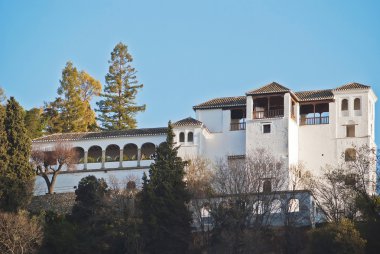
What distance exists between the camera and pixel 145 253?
58.7m

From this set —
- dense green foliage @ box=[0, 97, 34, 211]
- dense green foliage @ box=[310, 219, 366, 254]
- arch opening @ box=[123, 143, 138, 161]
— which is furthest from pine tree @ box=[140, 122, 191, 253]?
arch opening @ box=[123, 143, 138, 161]

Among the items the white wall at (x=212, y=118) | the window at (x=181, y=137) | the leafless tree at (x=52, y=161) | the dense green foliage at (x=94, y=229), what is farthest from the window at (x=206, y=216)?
the leafless tree at (x=52, y=161)

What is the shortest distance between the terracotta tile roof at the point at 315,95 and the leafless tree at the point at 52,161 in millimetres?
16271

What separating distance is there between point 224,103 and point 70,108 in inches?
655

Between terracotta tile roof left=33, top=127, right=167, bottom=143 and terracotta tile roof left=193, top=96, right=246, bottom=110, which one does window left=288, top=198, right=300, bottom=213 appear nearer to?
terracotta tile roof left=193, top=96, right=246, bottom=110

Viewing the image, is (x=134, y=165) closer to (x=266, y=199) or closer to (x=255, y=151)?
(x=255, y=151)

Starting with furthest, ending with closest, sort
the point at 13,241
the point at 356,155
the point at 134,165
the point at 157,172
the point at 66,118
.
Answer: the point at 66,118, the point at 134,165, the point at 356,155, the point at 157,172, the point at 13,241

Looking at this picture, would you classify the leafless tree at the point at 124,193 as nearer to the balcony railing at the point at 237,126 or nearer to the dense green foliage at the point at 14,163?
the dense green foliage at the point at 14,163

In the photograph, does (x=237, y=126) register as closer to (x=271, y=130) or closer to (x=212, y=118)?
(x=212, y=118)

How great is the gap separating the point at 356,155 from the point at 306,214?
8.42 m

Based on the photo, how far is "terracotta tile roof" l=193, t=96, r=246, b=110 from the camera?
7344 centimetres

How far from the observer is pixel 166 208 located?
60.3 m

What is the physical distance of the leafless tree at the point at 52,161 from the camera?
242ft

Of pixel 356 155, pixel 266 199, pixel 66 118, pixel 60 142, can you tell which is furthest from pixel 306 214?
pixel 66 118
